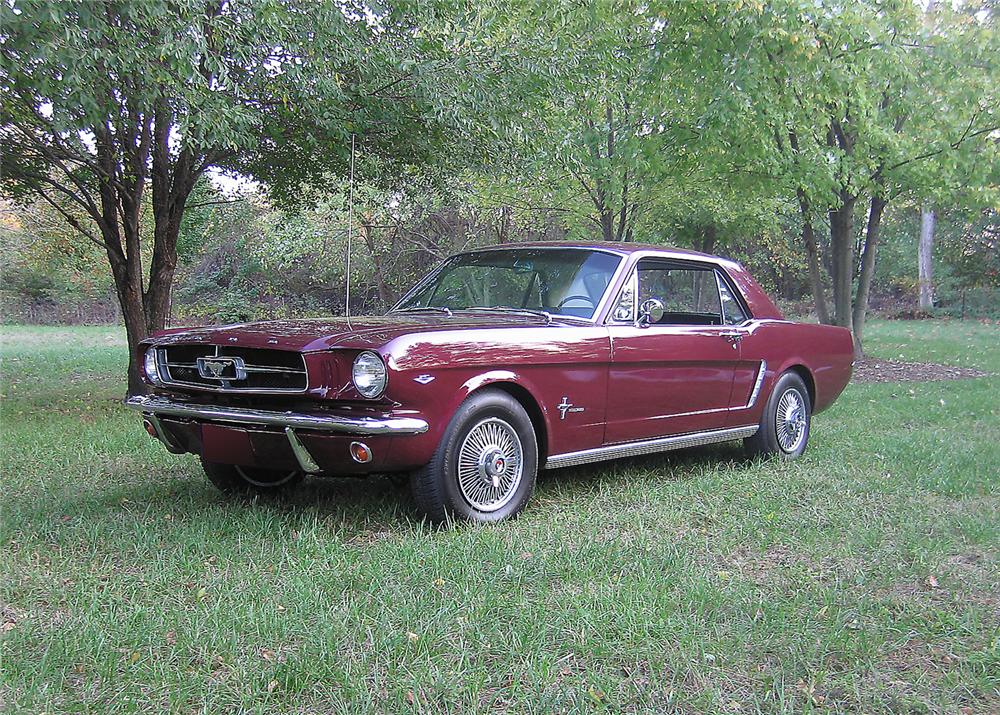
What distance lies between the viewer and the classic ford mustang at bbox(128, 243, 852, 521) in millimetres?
4195

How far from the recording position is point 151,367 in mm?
4945

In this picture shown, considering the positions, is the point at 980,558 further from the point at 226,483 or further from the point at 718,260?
the point at 226,483

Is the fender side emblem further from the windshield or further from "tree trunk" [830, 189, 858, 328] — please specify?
"tree trunk" [830, 189, 858, 328]

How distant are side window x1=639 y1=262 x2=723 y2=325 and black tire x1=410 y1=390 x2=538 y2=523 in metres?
1.83

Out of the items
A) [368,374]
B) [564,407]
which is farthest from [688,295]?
[368,374]

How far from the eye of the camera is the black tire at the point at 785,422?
6582 millimetres

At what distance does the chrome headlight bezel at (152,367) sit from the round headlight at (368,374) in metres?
1.36

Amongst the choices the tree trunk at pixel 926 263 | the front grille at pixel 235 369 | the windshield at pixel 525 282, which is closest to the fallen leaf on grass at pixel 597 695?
the front grille at pixel 235 369

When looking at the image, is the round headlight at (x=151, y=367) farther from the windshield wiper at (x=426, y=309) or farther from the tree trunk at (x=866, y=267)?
the tree trunk at (x=866, y=267)

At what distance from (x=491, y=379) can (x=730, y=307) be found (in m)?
2.64

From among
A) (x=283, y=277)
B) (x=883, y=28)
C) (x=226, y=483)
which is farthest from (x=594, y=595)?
(x=283, y=277)

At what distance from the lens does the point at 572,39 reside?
9.15 metres

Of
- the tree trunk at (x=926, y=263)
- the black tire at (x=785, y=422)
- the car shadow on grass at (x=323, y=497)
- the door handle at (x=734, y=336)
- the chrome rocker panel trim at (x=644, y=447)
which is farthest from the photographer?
the tree trunk at (x=926, y=263)

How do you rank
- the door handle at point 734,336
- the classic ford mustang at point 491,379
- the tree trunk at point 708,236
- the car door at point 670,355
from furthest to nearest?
the tree trunk at point 708,236 < the door handle at point 734,336 < the car door at point 670,355 < the classic ford mustang at point 491,379
